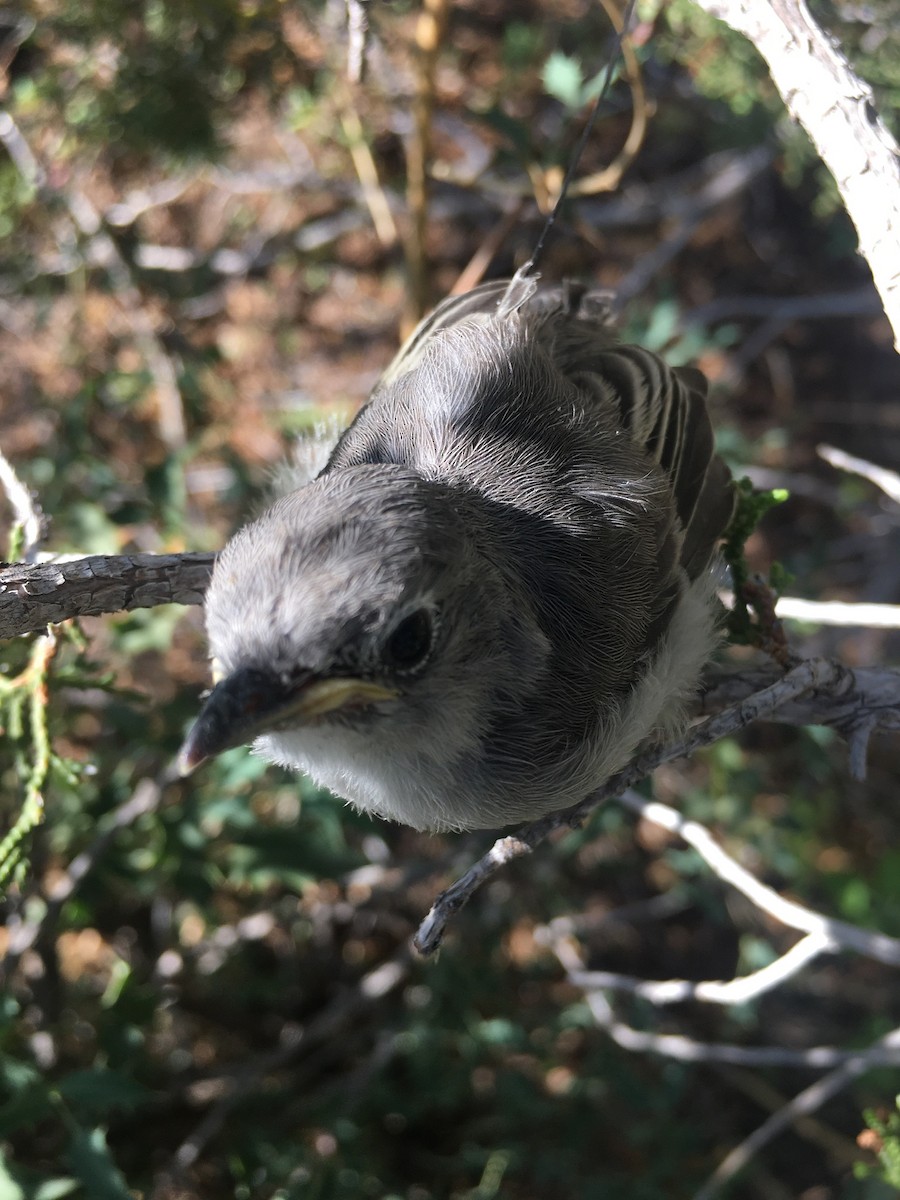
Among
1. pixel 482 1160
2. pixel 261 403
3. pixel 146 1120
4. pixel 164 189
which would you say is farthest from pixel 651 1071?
pixel 164 189

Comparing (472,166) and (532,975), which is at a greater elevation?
(472,166)

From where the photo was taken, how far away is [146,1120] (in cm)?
315

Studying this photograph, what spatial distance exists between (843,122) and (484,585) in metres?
1.19

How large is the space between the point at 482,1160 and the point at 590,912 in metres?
1.42

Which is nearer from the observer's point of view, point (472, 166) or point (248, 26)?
point (248, 26)

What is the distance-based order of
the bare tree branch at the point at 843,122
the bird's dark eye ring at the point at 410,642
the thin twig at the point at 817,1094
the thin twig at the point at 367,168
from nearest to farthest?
the bird's dark eye ring at the point at 410,642
the bare tree branch at the point at 843,122
the thin twig at the point at 817,1094
the thin twig at the point at 367,168

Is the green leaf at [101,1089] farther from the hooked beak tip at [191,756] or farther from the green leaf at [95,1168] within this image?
the hooked beak tip at [191,756]

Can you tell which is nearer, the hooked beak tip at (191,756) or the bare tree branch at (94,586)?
the hooked beak tip at (191,756)

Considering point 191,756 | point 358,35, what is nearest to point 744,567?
point 191,756

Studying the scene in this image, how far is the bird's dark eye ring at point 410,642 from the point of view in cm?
166

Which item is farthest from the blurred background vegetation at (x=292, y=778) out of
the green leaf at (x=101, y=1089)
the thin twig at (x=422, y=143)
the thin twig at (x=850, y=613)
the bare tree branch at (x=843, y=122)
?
the bare tree branch at (x=843, y=122)

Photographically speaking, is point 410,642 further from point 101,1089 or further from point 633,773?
point 101,1089

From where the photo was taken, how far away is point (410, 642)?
1684 mm

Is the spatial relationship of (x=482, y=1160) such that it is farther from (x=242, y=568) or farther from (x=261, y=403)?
(x=261, y=403)
